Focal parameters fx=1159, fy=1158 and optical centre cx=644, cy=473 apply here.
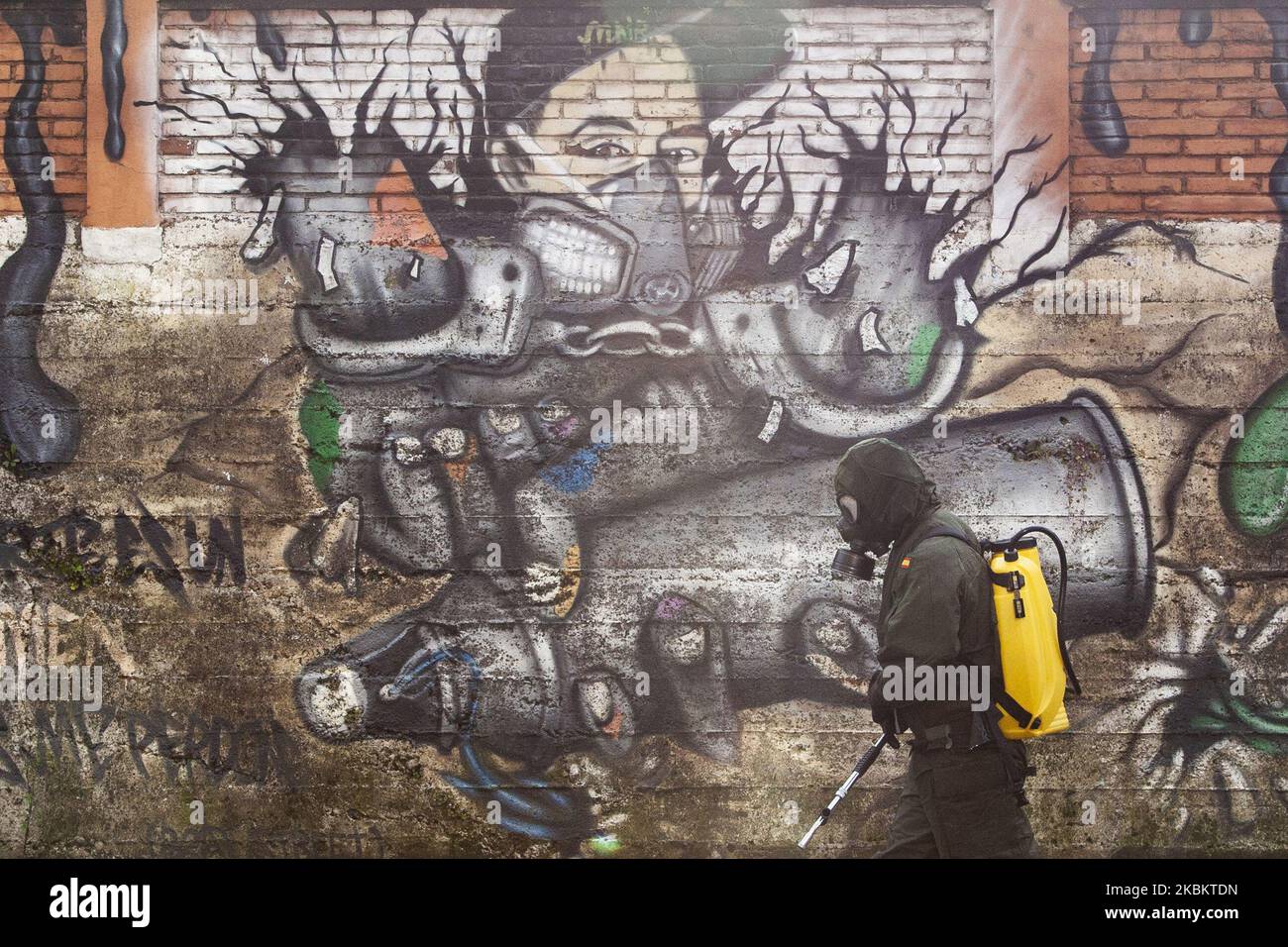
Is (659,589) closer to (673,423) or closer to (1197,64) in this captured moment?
(673,423)

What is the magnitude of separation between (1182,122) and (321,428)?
14.2ft

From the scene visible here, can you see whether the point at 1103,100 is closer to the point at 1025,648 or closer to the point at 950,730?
the point at 1025,648

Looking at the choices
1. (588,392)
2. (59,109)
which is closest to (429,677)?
(588,392)

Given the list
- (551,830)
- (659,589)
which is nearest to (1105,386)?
(659,589)

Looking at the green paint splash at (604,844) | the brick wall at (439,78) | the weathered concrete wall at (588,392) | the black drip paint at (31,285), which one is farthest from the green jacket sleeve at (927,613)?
the black drip paint at (31,285)

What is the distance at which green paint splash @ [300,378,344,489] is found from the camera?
18.0 feet

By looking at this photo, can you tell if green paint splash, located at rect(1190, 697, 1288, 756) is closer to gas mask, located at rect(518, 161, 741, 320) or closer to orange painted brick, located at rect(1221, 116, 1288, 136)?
orange painted brick, located at rect(1221, 116, 1288, 136)

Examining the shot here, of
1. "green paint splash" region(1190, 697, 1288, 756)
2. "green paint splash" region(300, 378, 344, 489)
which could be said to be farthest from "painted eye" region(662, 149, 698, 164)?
"green paint splash" region(1190, 697, 1288, 756)

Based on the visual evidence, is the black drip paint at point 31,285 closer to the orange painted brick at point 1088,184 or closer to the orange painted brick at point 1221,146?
the orange painted brick at point 1088,184

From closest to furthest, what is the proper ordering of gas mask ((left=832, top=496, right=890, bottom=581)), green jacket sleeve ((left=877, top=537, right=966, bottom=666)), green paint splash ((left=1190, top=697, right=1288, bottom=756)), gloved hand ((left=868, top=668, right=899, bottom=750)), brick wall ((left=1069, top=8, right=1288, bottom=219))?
1. green jacket sleeve ((left=877, top=537, right=966, bottom=666))
2. gloved hand ((left=868, top=668, right=899, bottom=750))
3. gas mask ((left=832, top=496, right=890, bottom=581))
4. green paint splash ((left=1190, top=697, right=1288, bottom=756))
5. brick wall ((left=1069, top=8, right=1288, bottom=219))

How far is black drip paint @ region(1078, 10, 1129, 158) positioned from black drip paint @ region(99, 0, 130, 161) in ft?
15.0

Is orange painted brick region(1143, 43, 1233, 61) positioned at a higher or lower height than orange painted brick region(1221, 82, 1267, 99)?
higher

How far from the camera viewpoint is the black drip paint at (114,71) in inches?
218

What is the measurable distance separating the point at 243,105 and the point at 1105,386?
4.31m
